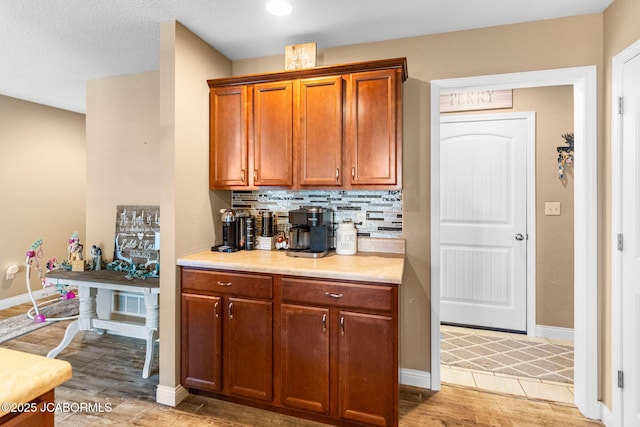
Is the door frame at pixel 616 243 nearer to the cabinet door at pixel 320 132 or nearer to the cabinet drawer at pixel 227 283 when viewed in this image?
the cabinet door at pixel 320 132

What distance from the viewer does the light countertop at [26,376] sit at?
2.36 ft

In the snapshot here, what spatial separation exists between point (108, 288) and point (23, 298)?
2.37 metres

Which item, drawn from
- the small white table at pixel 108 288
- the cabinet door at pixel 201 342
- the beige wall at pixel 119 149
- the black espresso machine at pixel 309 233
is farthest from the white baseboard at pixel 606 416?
the beige wall at pixel 119 149

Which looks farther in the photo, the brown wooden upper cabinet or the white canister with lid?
the white canister with lid

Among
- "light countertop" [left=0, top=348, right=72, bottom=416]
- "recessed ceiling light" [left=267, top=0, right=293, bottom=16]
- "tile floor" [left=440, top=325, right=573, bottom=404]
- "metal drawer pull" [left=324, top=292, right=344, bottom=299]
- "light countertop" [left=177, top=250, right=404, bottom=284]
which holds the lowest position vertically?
"tile floor" [left=440, top=325, right=573, bottom=404]

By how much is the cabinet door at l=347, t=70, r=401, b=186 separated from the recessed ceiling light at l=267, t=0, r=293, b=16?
58 cm

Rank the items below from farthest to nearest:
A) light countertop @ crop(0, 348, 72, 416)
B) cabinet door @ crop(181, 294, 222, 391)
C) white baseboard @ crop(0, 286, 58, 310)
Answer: white baseboard @ crop(0, 286, 58, 310) < cabinet door @ crop(181, 294, 222, 391) < light countertop @ crop(0, 348, 72, 416)

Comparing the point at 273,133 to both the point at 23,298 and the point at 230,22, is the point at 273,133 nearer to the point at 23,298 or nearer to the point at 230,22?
the point at 230,22

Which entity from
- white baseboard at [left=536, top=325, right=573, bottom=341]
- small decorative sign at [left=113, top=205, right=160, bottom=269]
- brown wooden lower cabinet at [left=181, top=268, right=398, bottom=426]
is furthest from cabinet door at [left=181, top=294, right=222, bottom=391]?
white baseboard at [left=536, top=325, right=573, bottom=341]

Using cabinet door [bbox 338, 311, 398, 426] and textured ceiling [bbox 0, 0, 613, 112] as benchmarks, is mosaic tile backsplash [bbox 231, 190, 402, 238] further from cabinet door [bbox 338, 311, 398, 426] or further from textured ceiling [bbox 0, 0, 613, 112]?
textured ceiling [bbox 0, 0, 613, 112]

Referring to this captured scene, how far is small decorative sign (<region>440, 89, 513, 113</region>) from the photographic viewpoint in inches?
132

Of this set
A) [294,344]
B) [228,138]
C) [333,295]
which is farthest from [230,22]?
[294,344]

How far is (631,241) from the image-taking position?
6.17 ft

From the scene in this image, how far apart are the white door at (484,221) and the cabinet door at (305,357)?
82.0 inches
